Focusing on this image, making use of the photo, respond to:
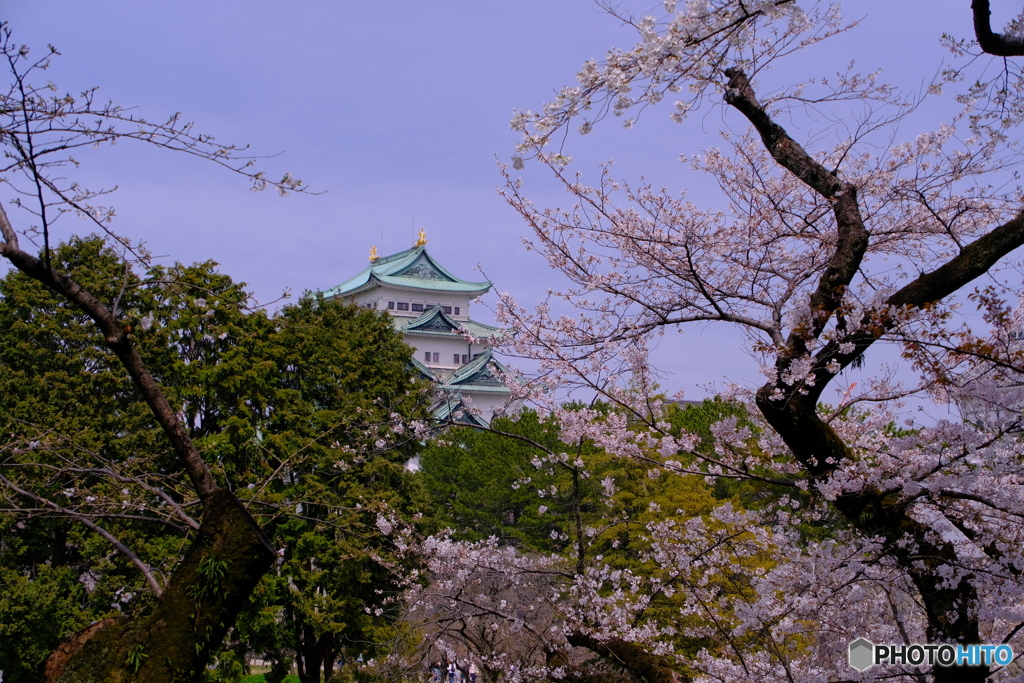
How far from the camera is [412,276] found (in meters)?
42.1

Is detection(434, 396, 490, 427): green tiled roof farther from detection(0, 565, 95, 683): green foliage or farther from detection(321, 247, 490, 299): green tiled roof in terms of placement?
detection(321, 247, 490, 299): green tiled roof

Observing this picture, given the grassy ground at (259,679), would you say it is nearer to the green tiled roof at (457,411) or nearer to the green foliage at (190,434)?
the green foliage at (190,434)

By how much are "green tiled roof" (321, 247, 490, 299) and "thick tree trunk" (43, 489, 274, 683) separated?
125ft

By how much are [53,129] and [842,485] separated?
346 centimetres

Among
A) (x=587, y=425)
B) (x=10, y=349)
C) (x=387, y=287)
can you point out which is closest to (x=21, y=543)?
(x=10, y=349)

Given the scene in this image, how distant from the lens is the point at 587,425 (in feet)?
18.8

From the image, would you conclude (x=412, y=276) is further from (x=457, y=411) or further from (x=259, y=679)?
(x=457, y=411)

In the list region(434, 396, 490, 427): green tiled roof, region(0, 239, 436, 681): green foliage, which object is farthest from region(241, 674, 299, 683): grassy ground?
region(434, 396, 490, 427): green tiled roof

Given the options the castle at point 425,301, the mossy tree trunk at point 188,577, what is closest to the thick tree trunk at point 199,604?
the mossy tree trunk at point 188,577

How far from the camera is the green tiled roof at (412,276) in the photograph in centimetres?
4125

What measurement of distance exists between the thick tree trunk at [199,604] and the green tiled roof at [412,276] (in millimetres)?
Answer: 38246

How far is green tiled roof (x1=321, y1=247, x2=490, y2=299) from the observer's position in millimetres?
41250

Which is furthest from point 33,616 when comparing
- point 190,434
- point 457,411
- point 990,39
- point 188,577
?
point 990,39

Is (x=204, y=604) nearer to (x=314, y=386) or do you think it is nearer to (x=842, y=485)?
(x=842, y=485)
